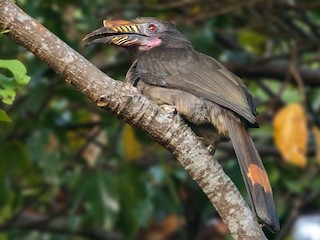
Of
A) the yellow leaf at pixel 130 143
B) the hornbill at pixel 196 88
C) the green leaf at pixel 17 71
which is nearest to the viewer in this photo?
the green leaf at pixel 17 71

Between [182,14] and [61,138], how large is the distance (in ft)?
4.02

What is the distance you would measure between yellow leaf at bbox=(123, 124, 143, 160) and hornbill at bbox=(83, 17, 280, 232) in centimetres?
175

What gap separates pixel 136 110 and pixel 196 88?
891mm

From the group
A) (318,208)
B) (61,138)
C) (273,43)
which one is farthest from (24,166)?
(318,208)

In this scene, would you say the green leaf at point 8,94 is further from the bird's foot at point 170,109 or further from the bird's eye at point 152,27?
the bird's eye at point 152,27

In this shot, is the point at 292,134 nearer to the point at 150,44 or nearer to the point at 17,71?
the point at 150,44

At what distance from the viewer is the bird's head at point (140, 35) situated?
15.2 ft

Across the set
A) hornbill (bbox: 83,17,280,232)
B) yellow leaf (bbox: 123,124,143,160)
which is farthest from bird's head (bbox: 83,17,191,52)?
yellow leaf (bbox: 123,124,143,160)

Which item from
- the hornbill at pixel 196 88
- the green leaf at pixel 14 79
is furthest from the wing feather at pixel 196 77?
the green leaf at pixel 14 79

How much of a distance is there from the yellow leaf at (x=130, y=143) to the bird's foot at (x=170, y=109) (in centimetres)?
226

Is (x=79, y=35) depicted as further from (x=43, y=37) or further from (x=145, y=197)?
(x=43, y=37)

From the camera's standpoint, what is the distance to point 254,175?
156 inches

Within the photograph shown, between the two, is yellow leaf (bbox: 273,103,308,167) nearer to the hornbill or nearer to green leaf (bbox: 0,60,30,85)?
the hornbill

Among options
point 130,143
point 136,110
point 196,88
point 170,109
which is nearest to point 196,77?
point 196,88
